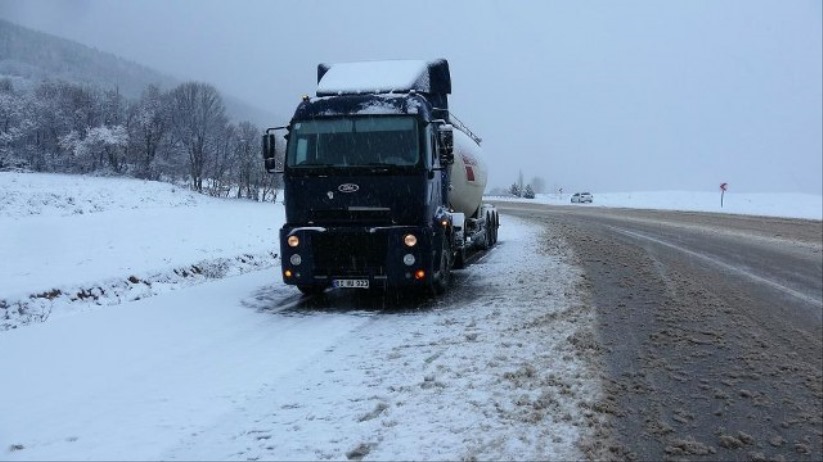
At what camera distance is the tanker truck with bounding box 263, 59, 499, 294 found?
871cm

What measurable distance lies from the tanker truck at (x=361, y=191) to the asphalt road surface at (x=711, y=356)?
2928 millimetres

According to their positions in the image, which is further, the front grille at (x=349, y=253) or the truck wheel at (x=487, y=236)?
the truck wheel at (x=487, y=236)

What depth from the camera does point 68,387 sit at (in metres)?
5.33

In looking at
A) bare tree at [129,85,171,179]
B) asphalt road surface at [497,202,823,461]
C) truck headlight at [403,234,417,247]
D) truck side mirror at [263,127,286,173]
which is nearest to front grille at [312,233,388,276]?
truck headlight at [403,234,417,247]

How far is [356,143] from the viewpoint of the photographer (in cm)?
898

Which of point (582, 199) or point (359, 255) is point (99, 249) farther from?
point (582, 199)

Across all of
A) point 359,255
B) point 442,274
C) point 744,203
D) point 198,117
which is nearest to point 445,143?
point 442,274

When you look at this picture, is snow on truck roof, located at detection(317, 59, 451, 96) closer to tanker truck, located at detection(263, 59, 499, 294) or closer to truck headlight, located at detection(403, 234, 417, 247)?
tanker truck, located at detection(263, 59, 499, 294)

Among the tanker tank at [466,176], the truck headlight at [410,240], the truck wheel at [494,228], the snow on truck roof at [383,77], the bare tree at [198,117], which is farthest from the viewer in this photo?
the bare tree at [198,117]

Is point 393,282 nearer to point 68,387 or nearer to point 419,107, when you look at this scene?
point 419,107

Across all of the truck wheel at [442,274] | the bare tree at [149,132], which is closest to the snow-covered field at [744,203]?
the truck wheel at [442,274]

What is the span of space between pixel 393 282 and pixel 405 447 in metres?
4.77

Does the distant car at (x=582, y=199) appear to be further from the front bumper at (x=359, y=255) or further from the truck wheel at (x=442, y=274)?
the front bumper at (x=359, y=255)

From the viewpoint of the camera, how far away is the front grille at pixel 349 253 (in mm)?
8695
